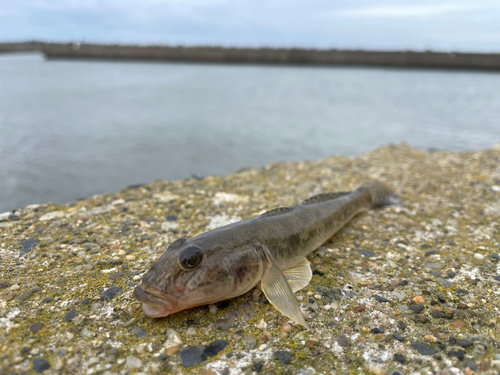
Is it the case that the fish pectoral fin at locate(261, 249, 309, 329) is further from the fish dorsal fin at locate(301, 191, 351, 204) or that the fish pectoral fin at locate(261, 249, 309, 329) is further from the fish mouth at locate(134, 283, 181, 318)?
the fish dorsal fin at locate(301, 191, 351, 204)

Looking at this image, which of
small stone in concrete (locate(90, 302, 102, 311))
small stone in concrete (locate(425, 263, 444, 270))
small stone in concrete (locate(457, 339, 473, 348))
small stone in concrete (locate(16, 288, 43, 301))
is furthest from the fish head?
small stone in concrete (locate(425, 263, 444, 270))

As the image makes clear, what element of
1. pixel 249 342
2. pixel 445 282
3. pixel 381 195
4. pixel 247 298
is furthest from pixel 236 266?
pixel 381 195

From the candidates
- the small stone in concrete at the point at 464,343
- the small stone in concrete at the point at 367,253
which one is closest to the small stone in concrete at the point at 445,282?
the small stone in concrete at the point at 367,253

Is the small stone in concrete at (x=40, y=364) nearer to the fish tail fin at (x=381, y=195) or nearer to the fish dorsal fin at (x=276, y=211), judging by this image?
the fish dorsal fin at (x=276, y=211)

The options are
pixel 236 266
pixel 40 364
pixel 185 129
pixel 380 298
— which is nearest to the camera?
pixel 40 364

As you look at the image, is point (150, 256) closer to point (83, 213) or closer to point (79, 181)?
point (83, 213)

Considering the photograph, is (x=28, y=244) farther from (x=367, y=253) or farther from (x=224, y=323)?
(x=367, y=253)

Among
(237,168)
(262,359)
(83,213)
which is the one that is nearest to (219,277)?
(262,359)
